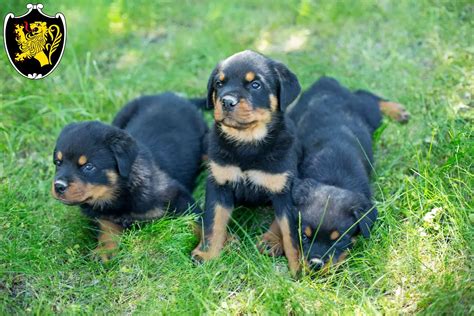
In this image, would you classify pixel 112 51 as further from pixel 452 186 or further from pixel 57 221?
pixel 452 186

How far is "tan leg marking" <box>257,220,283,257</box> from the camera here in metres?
4.56

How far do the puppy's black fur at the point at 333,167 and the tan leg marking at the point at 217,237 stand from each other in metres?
0.59

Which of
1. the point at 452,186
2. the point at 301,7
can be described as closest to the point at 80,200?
the point at 452,186

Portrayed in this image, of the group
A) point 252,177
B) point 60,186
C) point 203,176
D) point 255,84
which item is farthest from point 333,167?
point 60,186

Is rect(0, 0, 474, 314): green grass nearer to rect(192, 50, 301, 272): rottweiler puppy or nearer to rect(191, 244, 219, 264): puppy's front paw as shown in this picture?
rect(191, 244, 219, 264): puppy's front paw

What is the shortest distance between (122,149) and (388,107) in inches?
114

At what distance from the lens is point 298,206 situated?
4445 millimetres

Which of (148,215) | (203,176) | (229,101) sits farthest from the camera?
(203,176)

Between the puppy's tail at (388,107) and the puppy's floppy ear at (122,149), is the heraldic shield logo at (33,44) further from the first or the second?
the puppy's tail at (388,107)

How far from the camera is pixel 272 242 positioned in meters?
4.64

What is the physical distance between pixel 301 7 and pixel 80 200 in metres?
4.51

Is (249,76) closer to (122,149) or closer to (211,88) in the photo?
(211,88)

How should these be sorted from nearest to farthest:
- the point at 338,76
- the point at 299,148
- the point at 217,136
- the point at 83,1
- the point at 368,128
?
the point at 217,136, the point at 299,148, the point at 368,128, the point at 338,76, the point at 83,1

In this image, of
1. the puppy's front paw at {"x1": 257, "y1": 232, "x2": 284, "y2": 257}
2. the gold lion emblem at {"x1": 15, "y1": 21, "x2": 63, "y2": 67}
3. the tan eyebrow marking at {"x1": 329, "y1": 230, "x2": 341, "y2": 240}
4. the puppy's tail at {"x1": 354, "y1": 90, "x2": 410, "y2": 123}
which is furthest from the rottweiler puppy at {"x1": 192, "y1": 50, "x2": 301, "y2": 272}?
the gold lion emblem at {"x1": 15, "y1": 21, "x2": 63, "y2": 67}
